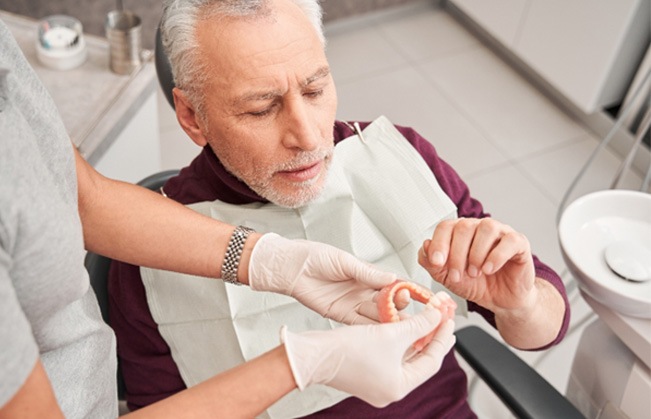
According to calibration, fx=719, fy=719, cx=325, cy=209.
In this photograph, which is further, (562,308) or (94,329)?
(562,308)

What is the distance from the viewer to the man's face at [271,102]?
3.84 ft

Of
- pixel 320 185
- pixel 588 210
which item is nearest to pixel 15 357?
pixel 320 185

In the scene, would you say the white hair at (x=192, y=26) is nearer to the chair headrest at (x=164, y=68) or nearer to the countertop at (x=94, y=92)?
the chair headrest at (x=164, y=68)

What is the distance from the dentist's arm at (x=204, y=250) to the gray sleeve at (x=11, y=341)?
16.7 inches

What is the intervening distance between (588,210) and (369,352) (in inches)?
23.3

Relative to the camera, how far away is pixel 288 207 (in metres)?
1.33

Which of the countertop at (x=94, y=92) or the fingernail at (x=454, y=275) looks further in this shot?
the countertop at (x=94, y=92)

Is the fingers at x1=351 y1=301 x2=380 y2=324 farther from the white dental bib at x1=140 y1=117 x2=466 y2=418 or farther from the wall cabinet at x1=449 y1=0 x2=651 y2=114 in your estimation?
the wall cabinet at x1=449 y1=0 x2=651 y2=114

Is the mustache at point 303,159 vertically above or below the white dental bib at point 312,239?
above

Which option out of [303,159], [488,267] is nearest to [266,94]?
[303,159]

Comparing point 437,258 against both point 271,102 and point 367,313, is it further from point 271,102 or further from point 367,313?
point 271,102

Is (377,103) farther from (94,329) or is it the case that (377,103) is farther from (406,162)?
(94,329)

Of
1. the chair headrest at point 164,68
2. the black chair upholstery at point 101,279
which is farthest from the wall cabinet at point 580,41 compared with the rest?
the black chair upholstery at point 101,279

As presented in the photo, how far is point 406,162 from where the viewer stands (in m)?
1.39
